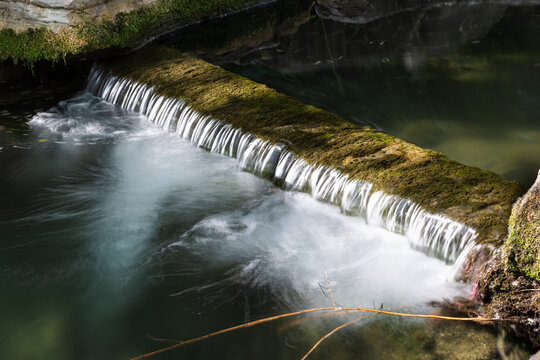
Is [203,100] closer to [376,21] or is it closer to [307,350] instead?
[307,350]

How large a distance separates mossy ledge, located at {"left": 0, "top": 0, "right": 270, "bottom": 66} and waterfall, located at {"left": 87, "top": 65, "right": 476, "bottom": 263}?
1.02m

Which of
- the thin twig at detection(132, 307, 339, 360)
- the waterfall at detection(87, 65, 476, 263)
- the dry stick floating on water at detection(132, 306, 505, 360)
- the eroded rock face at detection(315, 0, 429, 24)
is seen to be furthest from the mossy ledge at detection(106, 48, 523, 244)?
the eroded rock face at detection(315, 0, 429, 24)

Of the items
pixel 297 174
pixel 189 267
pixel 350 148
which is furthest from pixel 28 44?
pixel 350 148

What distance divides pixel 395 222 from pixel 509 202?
86 cm

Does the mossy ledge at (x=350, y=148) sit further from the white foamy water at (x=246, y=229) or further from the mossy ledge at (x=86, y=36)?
the mossy ledge at (x=86, y=36)

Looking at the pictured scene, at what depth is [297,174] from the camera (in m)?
5.19

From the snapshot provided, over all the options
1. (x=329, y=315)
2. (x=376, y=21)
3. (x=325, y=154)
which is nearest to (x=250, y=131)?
(x=325, y=154)

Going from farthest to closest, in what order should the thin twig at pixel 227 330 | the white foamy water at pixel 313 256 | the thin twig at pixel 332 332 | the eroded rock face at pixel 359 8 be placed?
the eroded rock face at pixel 359 8 → the white foamy water at pixel 313 256 → the thin twig at pixel 227 330 → the thin twig at pixel 332 332

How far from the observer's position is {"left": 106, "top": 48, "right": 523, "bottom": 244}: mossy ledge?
4059 millimetres

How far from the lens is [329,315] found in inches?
150

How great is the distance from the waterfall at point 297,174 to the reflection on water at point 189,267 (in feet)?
0.40

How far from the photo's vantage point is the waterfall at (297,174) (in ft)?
13.3

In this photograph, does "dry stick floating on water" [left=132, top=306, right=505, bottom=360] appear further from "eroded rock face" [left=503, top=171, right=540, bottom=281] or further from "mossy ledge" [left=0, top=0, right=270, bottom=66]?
"mossy ledge" [left=0, top=0, right=270, bottom=66]

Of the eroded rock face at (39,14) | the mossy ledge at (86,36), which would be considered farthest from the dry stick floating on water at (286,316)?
the eroded rock face at (39,14)
